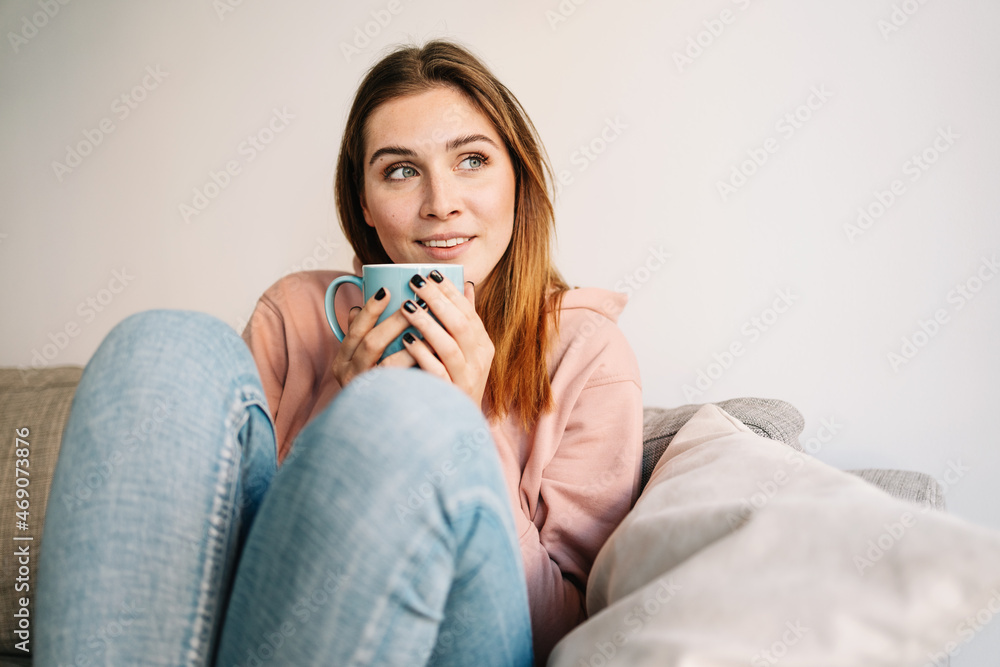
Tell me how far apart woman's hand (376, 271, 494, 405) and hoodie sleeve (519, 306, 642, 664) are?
0.18 meters

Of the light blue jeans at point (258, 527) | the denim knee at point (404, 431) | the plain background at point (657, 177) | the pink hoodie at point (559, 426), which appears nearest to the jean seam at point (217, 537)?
the light blue jeans at point (258, 527)

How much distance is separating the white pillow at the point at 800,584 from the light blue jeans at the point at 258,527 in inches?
5.1

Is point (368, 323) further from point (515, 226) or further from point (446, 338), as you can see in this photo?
point (515, 226)

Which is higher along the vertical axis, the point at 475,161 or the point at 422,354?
the point at 475,161

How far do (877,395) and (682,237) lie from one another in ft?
1.70

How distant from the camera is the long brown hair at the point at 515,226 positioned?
41.0 inches

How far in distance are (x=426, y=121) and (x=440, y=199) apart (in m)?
0.14

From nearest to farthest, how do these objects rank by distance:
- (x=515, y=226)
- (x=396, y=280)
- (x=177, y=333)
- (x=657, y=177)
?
(x=177, y=333) < (x=396, y=280) < (x=515, y=226) < (x=657, y=177)

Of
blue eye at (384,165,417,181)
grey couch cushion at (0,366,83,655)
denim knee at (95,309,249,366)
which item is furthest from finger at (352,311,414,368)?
grey couch cushion at (0,366,83,655)

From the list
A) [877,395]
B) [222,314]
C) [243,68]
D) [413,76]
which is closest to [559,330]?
[413,76]

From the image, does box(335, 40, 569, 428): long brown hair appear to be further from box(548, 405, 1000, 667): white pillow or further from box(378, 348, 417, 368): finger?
box(548, 405, 1000, 667): white pillow

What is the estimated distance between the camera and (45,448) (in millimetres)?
1220

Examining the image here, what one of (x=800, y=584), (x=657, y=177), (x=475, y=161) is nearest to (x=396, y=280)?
(x=475, y=161)

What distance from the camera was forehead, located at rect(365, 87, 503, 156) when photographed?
3.42 ft
